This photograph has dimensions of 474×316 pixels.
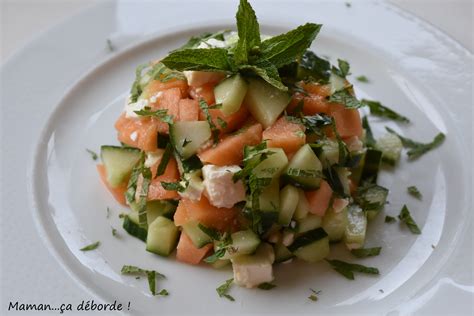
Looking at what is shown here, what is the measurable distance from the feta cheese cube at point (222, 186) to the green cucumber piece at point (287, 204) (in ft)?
0.72

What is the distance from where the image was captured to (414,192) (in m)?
3.68

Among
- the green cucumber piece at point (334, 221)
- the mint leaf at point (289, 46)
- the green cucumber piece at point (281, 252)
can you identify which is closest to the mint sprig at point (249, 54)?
the mint leaf at point (289, 46)

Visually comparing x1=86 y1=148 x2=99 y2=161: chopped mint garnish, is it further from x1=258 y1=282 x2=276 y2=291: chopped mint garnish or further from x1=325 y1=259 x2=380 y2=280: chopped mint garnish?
x1=325 y1=259 x2=380 y2=280: chopped mint garnish

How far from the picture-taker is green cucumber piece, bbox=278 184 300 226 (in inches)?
124

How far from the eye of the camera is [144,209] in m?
3.40

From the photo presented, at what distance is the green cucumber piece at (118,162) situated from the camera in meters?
3.60

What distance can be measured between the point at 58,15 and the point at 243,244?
9.89 ft

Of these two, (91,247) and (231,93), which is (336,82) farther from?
(91,247)

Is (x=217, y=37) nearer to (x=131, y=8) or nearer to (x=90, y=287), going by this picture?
(x=131, y=8)

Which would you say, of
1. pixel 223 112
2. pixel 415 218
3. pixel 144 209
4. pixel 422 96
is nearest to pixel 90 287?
pixel 144 209

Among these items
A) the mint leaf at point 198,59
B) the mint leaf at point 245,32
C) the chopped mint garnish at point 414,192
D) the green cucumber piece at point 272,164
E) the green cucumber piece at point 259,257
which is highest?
the mint leaf at point 245,32

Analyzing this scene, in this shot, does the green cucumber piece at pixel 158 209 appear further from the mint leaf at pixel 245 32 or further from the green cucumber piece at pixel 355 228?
the green cucumber piece at pixel 355 228

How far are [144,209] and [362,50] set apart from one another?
217 cm

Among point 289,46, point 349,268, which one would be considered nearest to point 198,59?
point 289,46
